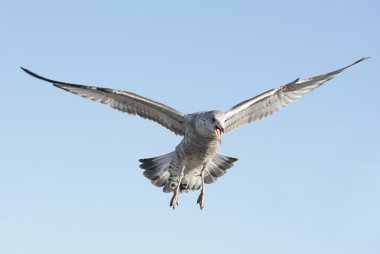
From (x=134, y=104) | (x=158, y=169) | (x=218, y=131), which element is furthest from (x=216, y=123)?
(x=158, y=169)

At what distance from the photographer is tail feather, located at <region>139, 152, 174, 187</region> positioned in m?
17.4

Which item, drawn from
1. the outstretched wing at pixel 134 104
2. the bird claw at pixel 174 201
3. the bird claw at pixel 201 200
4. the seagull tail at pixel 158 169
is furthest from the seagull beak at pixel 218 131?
the seagull tail at pixel 158 169

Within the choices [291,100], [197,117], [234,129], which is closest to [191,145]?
[197,117]

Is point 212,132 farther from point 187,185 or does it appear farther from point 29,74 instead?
point 29,74

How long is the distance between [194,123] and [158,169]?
2.16m

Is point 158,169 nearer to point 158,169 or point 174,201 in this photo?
point 158,169

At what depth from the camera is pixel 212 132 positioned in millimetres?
15469

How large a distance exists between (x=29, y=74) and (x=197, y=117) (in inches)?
144

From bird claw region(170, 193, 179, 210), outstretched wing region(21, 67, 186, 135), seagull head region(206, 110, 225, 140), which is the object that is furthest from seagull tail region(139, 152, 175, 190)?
seagull head region(206, 110, 225, 140)

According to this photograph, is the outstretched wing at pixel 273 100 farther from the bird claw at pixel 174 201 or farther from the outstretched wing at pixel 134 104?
the bird claw at pixel 174 201

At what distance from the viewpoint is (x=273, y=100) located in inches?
696

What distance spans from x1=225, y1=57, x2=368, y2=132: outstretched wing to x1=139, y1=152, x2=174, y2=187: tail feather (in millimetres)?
1595

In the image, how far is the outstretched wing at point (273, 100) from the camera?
17078 mm

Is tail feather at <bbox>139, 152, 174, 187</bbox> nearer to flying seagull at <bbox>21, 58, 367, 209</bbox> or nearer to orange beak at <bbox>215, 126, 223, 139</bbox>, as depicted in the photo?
flying seagull at <bbox>21, 58, 367, 209</bbox>
